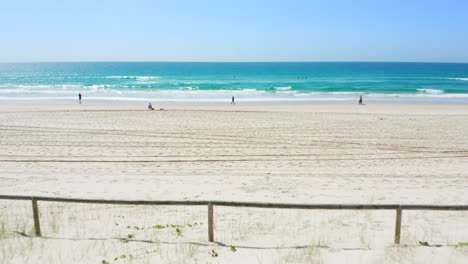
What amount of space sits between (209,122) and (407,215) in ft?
47.8

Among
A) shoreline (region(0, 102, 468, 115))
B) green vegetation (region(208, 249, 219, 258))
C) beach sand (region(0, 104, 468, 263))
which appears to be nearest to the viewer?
green vegetation (region(208, 249, 219, 258))

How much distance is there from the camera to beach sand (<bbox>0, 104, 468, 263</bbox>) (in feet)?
18.2

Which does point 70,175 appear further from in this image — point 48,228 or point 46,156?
point 48,228

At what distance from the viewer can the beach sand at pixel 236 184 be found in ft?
18.2

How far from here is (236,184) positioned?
33.0ft

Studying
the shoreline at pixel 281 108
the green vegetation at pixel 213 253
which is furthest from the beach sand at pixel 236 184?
the shoreline at pixel 281 108

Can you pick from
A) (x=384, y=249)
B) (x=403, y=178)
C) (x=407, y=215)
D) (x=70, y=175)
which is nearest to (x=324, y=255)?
(x=384, y=249)

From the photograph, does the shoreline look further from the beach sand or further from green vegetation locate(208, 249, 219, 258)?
green vegetation locate(208, 249, 219, 258)

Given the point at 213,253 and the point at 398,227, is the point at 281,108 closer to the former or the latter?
the point at 398,227

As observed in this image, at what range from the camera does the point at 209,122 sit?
21.0 m

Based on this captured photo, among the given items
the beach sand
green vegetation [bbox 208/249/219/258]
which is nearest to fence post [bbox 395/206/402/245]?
the beach sand

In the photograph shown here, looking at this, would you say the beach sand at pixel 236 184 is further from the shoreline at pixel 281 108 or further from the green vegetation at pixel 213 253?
the shoreline at pixel 281 108

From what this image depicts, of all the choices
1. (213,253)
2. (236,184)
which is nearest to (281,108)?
(236,184)

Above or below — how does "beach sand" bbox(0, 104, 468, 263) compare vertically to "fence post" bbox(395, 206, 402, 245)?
below
